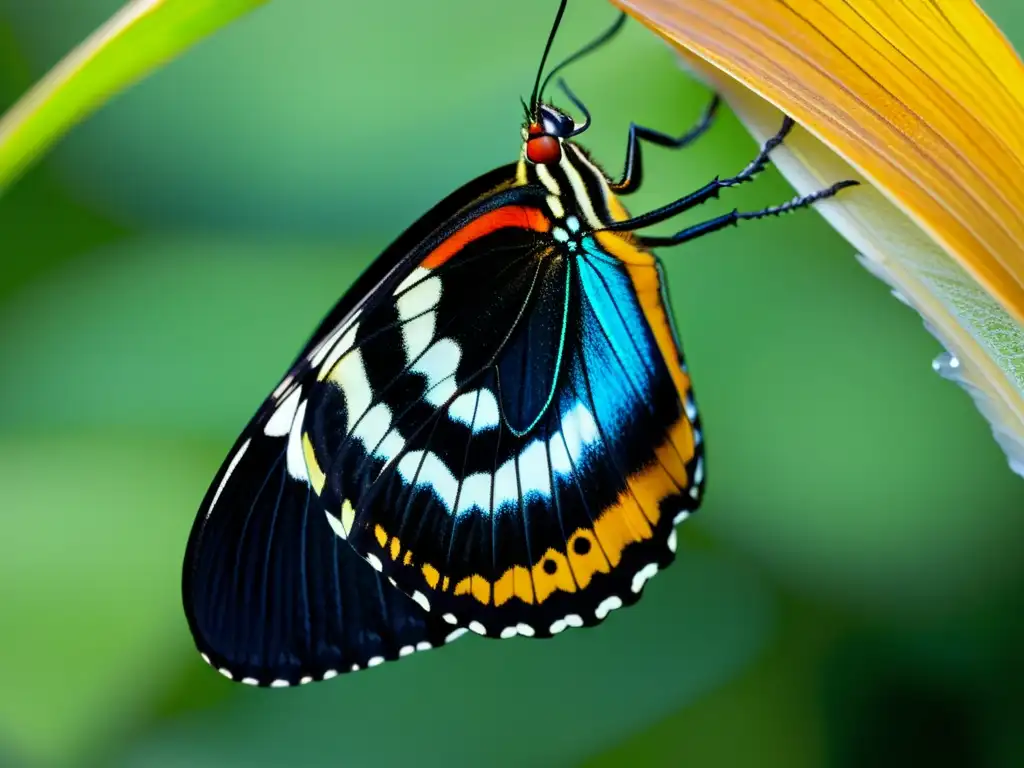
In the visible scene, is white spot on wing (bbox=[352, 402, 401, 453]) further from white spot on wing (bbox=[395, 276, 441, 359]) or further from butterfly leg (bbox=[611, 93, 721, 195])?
butterfly leg (bbox=[611, 93, 721, 195])

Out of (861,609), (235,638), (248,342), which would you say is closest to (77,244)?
(248,342)

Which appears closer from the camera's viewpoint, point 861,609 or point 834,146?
point 834,146

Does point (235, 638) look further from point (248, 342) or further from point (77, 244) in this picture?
point (77, 244)

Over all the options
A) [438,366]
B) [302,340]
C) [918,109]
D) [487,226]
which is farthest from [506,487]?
[918,109]

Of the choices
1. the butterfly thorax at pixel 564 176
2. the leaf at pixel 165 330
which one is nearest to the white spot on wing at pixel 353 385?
the butterfly thorax at pixel 564 176

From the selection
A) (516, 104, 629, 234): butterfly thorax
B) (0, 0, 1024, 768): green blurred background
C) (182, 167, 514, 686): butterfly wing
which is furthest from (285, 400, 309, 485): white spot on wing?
(0, 0, 1024, 768): green blurred background

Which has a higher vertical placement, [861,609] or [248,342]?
[248,342]
